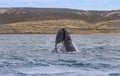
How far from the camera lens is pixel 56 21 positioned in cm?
16500

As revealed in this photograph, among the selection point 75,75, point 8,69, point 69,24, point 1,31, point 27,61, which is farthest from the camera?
point 69,24

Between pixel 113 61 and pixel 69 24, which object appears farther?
pixel 69 24

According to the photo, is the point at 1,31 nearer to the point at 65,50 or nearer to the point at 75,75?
the point at 65,50

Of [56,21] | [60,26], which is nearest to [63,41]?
[60,26]

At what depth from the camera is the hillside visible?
502 ft

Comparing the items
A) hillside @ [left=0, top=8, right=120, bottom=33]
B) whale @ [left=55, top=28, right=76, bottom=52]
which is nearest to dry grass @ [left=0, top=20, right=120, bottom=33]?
hillside @ [left=0, top=8, right=120, bottom=33]

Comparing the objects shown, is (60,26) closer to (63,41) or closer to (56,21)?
(56,21)

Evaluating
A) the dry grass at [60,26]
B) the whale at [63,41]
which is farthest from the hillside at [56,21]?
the whale at [63,41]

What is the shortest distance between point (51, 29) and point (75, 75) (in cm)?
13412

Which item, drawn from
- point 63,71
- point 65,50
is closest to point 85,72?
point 63,71

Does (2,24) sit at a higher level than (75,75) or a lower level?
lower

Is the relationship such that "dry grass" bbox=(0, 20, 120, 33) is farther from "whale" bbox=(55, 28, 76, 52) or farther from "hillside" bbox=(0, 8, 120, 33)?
"whale" bbox=(55, 28, 76, 52)

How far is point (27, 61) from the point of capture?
24750 mm

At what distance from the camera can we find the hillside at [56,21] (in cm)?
15288
